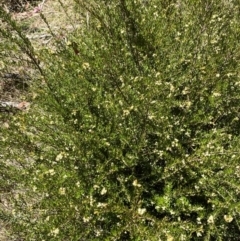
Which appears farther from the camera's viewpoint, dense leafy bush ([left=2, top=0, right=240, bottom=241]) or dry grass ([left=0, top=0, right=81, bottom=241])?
dry grass ([left=0, top=0, right=81, bottom=241])

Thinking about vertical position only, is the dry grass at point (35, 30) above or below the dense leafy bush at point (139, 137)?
above

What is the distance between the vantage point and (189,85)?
10.9ft

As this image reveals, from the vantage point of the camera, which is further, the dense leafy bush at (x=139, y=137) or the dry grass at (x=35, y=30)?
the dry grass at (x=35, y=30)

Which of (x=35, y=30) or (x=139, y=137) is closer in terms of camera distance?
(x=139, y=137)

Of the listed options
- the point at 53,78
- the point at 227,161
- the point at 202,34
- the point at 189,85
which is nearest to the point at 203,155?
the point at 227,161

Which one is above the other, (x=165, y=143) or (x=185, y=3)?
(x=185, y=3)

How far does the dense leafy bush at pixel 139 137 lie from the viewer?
2801 millimetres

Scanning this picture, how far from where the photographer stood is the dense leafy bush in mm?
2801

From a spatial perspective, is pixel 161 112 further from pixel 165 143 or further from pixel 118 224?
pixel 118 224

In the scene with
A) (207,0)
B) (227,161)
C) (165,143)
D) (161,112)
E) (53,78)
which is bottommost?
(227,161)

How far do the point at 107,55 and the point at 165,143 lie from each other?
957 millimetres

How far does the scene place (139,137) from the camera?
298 centimetres

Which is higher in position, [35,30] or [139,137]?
[35,30]

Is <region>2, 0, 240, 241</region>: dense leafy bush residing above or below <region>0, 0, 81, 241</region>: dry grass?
below
